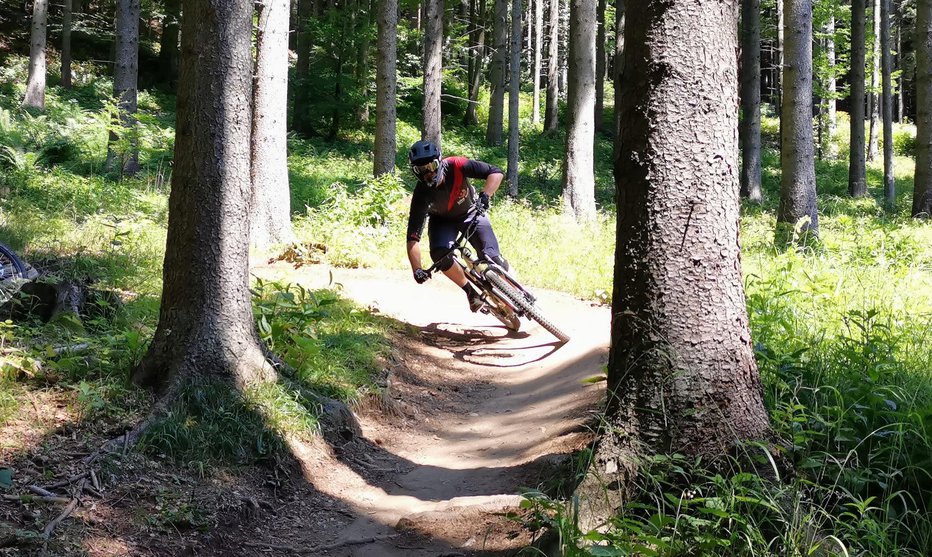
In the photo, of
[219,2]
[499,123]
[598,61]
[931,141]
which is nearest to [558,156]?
[499,123]

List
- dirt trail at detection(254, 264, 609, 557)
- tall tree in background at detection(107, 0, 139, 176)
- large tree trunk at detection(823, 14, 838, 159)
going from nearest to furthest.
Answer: dirt trail at detection(254, 264, 609, 557) < tall tree in background at detection(107, 0, 139, 176) < large tree trunk at detection(823, 14, 838, 159)

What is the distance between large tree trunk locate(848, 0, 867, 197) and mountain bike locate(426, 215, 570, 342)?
1784cm

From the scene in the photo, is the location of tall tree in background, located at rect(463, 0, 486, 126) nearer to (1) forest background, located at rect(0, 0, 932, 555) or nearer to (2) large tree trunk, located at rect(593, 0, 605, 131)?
(2) large tree trunk, located at rect(593, 0, 605, 131)

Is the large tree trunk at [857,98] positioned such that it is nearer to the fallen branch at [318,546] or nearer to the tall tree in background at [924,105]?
the tall tree in background at [924,105]

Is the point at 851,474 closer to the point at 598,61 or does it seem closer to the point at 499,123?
the point at 499,123

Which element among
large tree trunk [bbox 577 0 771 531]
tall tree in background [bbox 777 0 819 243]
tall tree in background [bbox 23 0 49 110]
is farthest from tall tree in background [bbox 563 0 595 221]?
tall tree in background [bbox 23 0 49 110]

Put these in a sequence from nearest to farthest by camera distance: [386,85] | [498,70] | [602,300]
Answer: [602,300] → [386,85] → [498,70]

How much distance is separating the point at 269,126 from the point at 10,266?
18.6ft

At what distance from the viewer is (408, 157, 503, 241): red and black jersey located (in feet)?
27.7

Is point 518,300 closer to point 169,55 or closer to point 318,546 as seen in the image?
point 318,546

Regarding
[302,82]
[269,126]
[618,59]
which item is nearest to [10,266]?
[269,126]

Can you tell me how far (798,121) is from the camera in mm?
11750

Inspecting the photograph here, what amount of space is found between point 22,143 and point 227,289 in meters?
11.4

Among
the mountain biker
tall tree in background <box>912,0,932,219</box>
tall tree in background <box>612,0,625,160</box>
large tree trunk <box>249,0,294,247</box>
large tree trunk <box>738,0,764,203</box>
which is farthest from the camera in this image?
large tree trunk <box>738,0,764,203</box>
